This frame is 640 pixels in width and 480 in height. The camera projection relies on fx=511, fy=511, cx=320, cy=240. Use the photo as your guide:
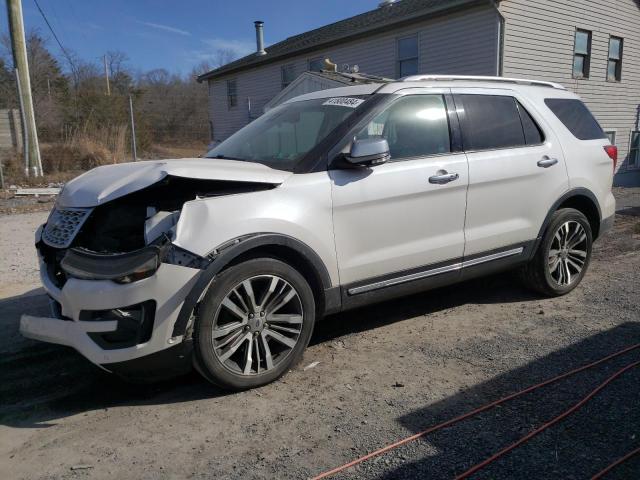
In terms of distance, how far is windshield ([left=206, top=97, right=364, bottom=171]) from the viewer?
142 inches

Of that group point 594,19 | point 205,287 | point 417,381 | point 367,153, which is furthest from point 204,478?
point 594,19

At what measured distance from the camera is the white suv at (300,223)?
9.24 feet

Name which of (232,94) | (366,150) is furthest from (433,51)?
(232,94)

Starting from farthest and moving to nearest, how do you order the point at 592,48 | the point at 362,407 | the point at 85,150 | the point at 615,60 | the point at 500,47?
the point at 615,60
the point at 85,150
the point at 592,48
the point at 500,47
the point at 362,407

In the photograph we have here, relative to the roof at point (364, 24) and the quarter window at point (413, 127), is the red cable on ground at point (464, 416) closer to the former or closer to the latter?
the quarter window at point (413, 127)

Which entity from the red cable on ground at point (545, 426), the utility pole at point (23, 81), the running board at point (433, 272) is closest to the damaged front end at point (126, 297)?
the running board at point (433, 272)

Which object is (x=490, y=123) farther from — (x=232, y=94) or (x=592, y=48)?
(x=232, y=94)

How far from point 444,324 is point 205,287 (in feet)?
7.26

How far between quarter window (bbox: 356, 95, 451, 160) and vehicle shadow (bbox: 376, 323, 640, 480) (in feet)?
5.56

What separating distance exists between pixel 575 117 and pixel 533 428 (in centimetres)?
336

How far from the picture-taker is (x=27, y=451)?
2.63 metres

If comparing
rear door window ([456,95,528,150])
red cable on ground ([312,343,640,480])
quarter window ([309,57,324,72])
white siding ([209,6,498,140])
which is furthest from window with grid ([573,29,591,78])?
red cable on ground ([312,343,640,480])

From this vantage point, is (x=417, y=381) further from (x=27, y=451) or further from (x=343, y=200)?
(x=27, y=451)

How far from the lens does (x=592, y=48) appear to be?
51.6 ft
